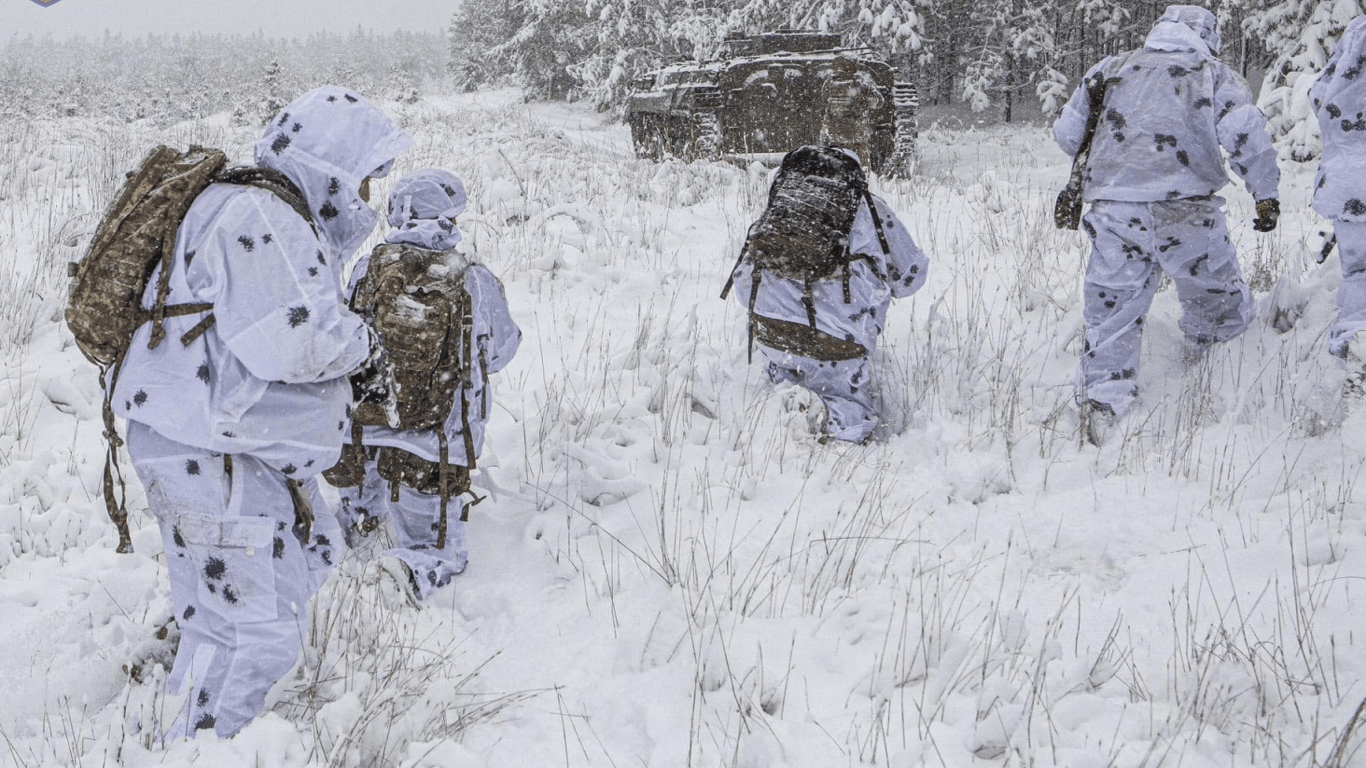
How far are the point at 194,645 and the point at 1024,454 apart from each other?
3.35 meters

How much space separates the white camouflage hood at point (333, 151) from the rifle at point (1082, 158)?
Answer: 11.0ft

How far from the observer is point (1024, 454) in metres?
4.15

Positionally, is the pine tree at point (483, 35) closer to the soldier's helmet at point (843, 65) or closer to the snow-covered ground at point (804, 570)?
the soldier's helmet at point (843, 65)

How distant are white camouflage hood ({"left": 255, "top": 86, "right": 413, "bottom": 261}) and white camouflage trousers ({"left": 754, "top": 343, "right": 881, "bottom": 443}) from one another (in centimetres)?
272

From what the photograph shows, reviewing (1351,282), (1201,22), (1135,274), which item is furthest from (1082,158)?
(1351,282)

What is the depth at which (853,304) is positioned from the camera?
457 cm

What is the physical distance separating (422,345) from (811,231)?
2.16 meters

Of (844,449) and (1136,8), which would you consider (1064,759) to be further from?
(1136,8)

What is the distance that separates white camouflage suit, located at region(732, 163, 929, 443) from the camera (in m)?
4.56

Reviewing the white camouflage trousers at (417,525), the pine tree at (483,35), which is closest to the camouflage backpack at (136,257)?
the white camouflage trousers at (417,525)

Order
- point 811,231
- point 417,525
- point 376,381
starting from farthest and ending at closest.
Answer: point 811,231 < point 417,525 < point 376,381

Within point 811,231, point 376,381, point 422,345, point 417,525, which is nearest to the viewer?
point 376,381

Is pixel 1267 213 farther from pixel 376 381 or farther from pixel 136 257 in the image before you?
pixel 136 257

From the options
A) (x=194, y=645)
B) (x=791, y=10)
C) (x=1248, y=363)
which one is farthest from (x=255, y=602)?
(x=791, y=10)
